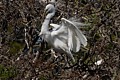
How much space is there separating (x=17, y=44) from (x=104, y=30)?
6.01 ft

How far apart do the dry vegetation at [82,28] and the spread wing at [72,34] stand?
200 mm

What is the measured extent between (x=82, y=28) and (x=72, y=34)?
0.36 m

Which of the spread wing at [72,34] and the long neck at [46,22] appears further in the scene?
the long neck at [46,22]

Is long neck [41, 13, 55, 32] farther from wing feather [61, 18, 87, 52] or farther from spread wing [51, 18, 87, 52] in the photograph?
wing feather [61, 18, 87, 52]

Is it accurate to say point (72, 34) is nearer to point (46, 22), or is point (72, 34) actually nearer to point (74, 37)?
point (74, 37)

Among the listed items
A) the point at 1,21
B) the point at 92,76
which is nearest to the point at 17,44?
the point at 1,21

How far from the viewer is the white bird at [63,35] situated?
515cm

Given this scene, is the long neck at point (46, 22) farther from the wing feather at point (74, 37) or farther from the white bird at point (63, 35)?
the wing feather at point (74, 37)

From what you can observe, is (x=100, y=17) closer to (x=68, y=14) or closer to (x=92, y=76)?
(x=68, y=14)

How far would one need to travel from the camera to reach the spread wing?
5.10 meters

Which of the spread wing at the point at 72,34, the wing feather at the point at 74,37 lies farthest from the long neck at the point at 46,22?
the wing feather at the point at 74,37

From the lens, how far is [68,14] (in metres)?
5.73

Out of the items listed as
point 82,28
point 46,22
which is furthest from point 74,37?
point 46,22

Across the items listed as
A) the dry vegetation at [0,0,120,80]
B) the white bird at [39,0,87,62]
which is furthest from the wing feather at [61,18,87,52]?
the dry vegetation at [0,0,120,80]
